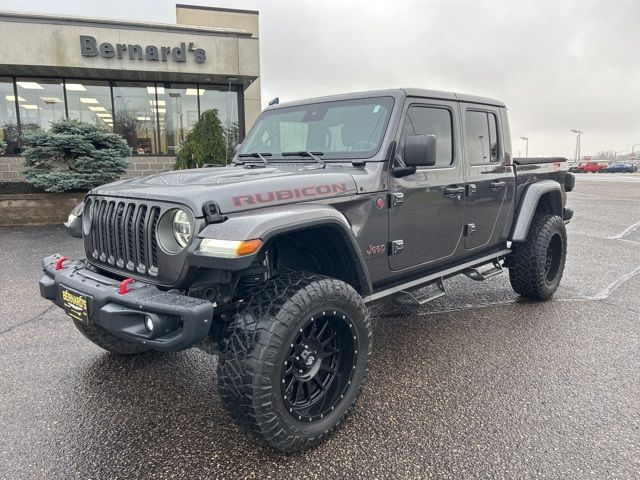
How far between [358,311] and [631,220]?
11.0m

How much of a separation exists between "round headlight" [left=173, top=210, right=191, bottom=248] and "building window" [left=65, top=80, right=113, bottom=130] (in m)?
12.8

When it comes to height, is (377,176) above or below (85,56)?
below

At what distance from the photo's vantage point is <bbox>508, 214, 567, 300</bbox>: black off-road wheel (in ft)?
14.8

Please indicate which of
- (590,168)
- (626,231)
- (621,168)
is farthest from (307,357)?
(621,168)

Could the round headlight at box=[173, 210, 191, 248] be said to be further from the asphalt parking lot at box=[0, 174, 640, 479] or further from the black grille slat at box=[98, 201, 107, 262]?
the asphalt parking lot at box=[0, 174, 640, 479]

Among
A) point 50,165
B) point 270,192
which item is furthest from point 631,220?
point 50,165

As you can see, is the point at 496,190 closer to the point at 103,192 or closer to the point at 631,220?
the point at 103,192

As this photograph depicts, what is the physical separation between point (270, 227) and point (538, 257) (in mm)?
3287

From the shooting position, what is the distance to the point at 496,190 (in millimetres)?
4141

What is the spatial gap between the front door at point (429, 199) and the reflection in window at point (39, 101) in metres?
13.1

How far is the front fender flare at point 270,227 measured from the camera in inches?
82.6


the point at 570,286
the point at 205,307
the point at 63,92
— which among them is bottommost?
the point at 570,286

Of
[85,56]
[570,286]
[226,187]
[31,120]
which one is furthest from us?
[31,120]

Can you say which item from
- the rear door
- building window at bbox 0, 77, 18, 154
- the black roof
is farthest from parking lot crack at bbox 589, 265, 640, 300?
building window at bbox 0, 77, 18, 154
